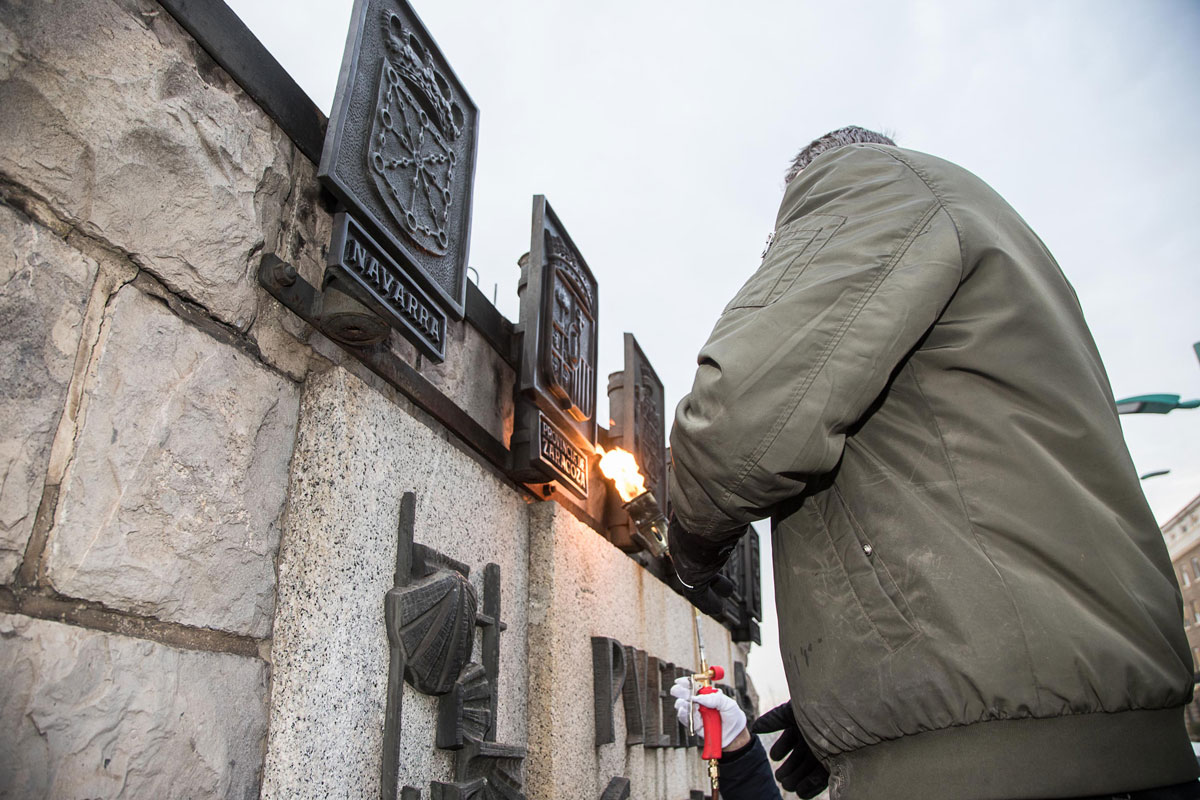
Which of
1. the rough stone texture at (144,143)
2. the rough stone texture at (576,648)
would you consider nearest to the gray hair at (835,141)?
the rough stone texture at (144,143)

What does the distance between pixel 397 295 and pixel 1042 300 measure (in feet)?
4.98

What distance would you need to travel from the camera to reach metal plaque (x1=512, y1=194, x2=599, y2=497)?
10.1ft

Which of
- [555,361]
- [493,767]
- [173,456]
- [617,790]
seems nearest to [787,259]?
[173,456]

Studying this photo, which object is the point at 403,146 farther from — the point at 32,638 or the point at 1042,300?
the point at 1042,300

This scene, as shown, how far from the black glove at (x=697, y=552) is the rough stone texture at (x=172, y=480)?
904 millimetres

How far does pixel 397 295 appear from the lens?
6.99 ft

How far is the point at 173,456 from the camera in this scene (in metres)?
1.55

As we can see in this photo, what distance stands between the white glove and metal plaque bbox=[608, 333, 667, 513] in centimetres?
109

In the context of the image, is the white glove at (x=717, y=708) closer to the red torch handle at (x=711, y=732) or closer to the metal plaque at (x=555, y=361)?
the red torch handle at (x=711, y=732)

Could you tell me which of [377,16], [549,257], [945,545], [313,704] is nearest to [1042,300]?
[945,545]

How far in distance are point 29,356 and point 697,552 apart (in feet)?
4.04

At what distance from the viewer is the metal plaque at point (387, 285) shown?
1.96m

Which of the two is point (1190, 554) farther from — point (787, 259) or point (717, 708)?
point (787, 259)

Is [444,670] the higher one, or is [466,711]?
[444,670]
